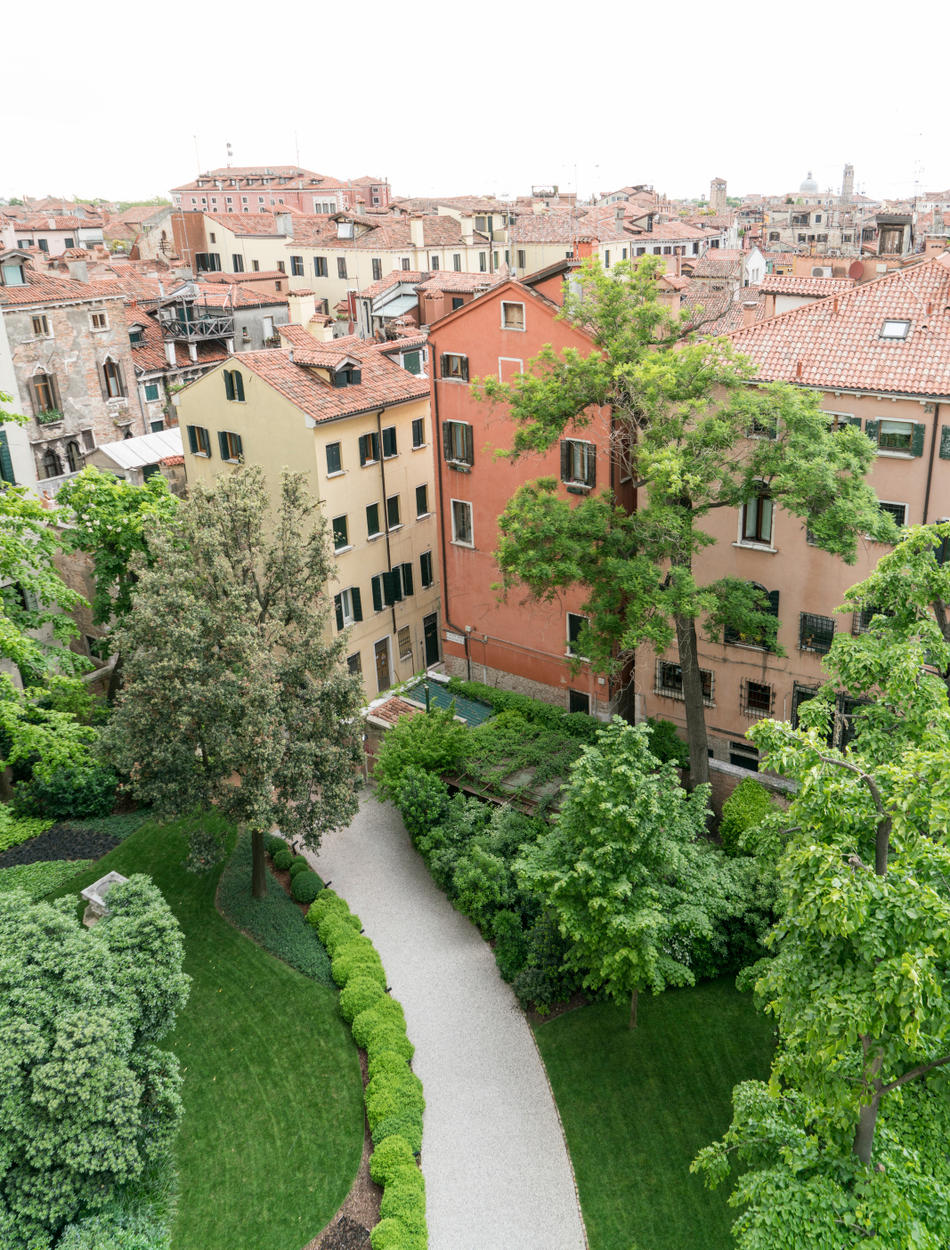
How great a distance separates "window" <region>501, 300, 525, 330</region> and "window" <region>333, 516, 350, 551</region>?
9.36 metres

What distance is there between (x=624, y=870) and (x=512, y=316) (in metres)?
19.8

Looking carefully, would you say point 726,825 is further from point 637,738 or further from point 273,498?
point 273,498

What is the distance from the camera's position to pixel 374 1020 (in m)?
25.7

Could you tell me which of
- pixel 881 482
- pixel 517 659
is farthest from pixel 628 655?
pixel 881 482

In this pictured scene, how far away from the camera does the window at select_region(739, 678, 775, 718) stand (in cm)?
3198

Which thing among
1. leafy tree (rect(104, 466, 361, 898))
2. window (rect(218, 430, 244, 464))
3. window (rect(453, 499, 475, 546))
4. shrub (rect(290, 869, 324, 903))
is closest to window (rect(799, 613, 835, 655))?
window (rect(453, 499, 475, 546))

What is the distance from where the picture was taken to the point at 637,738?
23562mm

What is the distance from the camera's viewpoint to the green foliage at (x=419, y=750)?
106 ft

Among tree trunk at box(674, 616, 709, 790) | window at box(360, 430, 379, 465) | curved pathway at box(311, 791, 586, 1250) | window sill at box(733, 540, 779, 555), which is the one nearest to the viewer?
curved pathway at box(311, 791, 586, 1250)

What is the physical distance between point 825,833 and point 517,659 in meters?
24.3

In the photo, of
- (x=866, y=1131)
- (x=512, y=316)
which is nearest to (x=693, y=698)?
(x=512, y=316)

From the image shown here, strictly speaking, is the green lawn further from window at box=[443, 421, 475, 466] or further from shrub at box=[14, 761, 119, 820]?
window at box=[443, 421, 475, 466]

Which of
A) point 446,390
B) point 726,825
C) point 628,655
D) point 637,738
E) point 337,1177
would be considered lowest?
point 337,1177

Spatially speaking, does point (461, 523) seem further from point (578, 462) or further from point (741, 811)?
point (741, 811)
